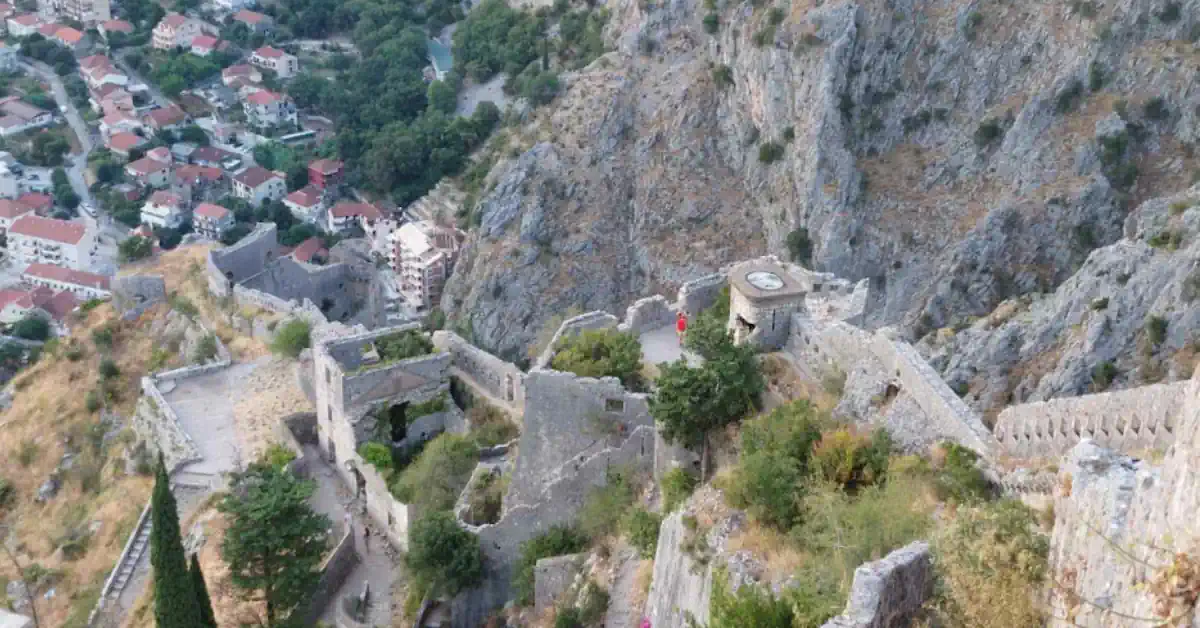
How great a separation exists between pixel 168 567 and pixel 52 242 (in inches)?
2182

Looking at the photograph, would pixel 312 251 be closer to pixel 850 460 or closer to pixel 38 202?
pixel 38 202

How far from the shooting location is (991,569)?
1079cm

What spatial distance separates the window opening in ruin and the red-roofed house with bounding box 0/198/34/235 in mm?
55971

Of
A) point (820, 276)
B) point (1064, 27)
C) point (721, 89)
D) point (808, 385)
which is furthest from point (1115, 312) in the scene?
point (721, 89)

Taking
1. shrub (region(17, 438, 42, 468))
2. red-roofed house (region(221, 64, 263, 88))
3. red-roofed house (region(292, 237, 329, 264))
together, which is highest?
shrub (region(17, 438, 42, 468))

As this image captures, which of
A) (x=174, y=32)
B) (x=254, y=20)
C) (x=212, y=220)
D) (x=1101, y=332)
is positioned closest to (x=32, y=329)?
(x=212, y=220)

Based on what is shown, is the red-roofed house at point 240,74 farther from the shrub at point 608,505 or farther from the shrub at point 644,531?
the shrub at point 644,531

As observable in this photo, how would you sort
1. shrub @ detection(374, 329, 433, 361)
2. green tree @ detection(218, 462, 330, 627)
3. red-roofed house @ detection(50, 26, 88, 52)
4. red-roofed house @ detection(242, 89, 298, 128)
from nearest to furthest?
green tree @ detection(218, 462, 330, 627)
shrub @ detection(374, 329, 433, 361)
red-roofed house @ detection(242, 89, 298, 128)
red-roofed house @ detection(50, 26, 88, 52)

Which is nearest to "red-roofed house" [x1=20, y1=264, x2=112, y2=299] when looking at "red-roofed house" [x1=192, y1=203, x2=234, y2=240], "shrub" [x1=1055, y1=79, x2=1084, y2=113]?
"red-roofed house" [x1=192, y1=203, x2=234, y2=240]

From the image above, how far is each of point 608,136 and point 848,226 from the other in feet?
51.3

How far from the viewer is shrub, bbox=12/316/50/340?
59188 mm

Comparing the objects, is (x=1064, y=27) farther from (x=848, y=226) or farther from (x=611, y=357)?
(x=611, y=357)

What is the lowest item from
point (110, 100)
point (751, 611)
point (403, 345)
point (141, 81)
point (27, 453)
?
point (141, 81)

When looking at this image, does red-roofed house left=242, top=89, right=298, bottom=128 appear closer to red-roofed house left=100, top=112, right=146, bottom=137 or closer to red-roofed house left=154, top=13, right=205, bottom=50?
red-roofed house left=100, top=112, right=146, bottom=137
